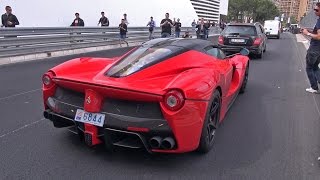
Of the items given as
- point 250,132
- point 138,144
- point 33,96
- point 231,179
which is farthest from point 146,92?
point 33,96

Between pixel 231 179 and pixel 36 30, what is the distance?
10213 mm

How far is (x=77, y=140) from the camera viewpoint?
426 centimetres

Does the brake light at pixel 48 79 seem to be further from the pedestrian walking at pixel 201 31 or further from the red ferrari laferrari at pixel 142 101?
the pedestrian walking at pixel 201 31

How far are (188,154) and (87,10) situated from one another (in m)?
24.7

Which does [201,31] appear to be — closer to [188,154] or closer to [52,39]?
[52,39]

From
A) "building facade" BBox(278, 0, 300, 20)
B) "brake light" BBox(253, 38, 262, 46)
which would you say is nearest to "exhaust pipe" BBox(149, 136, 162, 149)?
"brake light" BBox(253, 38, 262, 46)

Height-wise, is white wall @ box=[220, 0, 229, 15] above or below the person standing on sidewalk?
above

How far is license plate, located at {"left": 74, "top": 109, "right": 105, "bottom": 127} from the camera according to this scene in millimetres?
3500

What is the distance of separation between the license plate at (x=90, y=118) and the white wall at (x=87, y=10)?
641 inches

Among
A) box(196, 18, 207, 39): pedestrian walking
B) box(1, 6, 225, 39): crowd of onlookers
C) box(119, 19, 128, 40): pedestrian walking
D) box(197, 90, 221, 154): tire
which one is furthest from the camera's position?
box(196, 18, 207, 39): pedestrian walking

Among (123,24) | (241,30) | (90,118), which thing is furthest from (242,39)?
(90,118)

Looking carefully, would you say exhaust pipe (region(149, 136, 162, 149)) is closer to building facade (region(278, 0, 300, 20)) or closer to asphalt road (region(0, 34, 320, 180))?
asphalt road (region(0, 34, 320, 180))

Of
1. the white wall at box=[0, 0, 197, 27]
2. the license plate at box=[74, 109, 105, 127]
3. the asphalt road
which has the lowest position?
the asphalt road

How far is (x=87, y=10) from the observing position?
27.1m
